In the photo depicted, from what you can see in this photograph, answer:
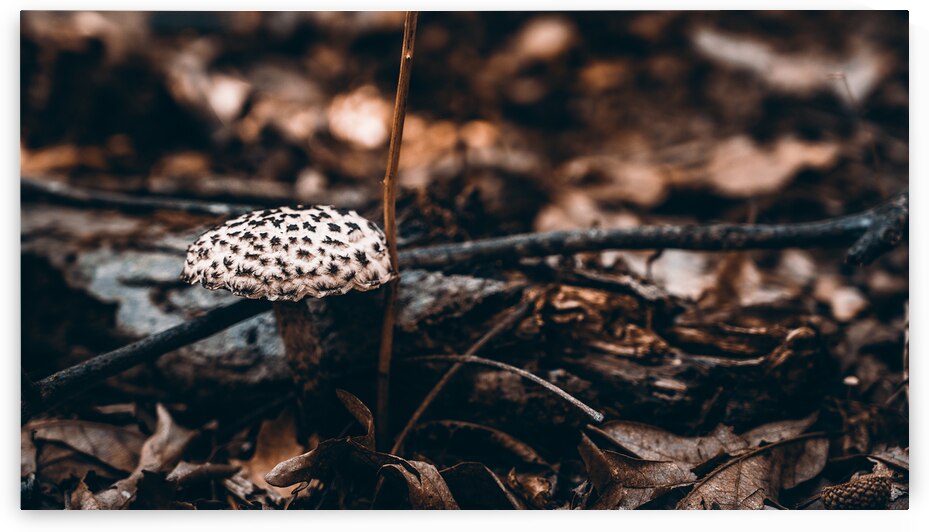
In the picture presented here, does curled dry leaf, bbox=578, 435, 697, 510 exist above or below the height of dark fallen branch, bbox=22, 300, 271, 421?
below

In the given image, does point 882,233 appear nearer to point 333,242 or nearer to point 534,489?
point 534,489

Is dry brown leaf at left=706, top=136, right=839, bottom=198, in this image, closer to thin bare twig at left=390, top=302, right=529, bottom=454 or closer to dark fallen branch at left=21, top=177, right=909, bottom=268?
dark fallen branch at left=21, top=177, right=909, bottom=268

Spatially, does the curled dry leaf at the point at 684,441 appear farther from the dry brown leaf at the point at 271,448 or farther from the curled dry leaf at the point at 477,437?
the dry brown leaf at the point at 271,448

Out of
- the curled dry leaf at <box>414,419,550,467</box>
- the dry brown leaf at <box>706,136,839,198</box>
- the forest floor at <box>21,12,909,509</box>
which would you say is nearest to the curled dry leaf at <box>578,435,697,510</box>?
the forest floor at <box>21,12,909,509</box>

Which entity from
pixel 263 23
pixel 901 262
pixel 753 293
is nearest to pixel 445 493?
pixel 753 293

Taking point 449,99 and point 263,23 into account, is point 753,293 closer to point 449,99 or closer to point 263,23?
point 449,99
